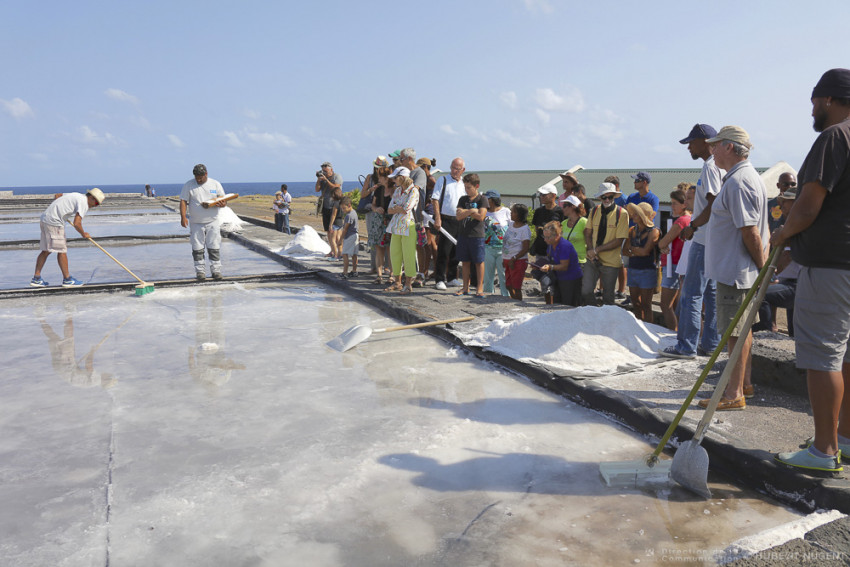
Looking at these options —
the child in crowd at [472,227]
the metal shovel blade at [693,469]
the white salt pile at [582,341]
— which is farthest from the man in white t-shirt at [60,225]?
the metal shovel blade at [693,469]

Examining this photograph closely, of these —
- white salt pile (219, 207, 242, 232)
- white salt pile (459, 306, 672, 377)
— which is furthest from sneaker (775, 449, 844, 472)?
white salt pile (219, 207, 242, 232)

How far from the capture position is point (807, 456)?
9.86 ft

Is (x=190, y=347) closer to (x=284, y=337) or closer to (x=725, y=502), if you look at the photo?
(x=284, y=337)

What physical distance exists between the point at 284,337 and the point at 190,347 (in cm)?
86

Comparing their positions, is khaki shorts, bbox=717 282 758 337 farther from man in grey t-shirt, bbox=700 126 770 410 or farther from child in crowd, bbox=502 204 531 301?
child in crowd, bbox=502 204 531 301

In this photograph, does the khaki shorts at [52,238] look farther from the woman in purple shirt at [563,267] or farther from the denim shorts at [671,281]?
the denim shorts at [671,281]

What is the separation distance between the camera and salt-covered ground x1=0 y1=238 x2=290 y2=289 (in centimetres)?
1057

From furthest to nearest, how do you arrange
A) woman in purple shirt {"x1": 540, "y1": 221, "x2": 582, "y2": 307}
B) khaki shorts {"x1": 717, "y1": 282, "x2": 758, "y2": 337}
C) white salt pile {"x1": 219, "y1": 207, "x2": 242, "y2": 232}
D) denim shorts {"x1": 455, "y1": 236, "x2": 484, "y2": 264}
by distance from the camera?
white salt pile {"x1": 219, "y1": 207, "x2": 242, "y2": 232} → denim shorts {"x1": 455, "y1": 236, "x2": 484, "y2": 264} → woman in purple shirt {"x1": 540, "y1": 221, "x2": 582, "y2": 307} → khaki shorts {"x1": 717, "y1": 282, "x2": 758, "y2": 337}

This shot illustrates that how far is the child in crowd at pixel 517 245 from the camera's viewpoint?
7660 mm

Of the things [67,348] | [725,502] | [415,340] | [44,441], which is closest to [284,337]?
[415,340]

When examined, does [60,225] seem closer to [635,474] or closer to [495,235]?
[495,235]

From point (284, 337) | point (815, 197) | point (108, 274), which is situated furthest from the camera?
point (108, 274)

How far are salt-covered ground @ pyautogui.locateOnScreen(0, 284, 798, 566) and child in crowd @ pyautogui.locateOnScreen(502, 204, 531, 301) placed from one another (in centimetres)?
232

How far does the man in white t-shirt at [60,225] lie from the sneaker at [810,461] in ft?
29.2
